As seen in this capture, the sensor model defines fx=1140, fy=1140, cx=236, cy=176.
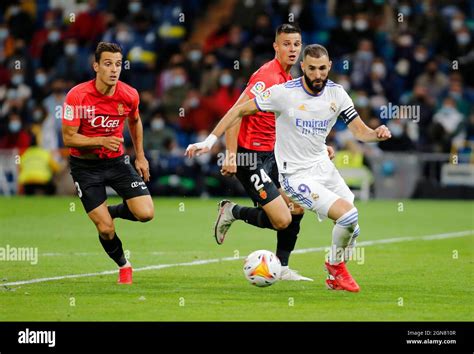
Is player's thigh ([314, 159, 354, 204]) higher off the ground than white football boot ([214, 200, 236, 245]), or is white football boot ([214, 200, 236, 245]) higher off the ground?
player's thigh ([314, 159, 354, 204])

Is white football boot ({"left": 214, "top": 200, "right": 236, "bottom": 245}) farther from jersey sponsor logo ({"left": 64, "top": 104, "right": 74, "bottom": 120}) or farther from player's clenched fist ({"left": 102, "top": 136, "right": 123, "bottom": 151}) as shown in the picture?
jersey sponsor logo ({"left": 64, "top": 104, "right": 74, "bottom": 120})

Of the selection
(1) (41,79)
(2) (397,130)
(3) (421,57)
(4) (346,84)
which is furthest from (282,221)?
(1) (41,79)

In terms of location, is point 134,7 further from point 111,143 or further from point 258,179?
point 111,143

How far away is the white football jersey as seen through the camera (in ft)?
36.7

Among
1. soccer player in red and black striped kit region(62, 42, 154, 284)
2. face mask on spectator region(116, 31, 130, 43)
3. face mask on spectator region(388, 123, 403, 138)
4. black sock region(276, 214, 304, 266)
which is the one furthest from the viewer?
face mask on spectator region(116, 31, 130, 43)

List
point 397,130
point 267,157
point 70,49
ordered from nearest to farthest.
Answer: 1. point 267,157
2. point 397,130
3. point 70,49

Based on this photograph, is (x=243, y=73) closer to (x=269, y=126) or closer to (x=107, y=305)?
(x=269, y=126)

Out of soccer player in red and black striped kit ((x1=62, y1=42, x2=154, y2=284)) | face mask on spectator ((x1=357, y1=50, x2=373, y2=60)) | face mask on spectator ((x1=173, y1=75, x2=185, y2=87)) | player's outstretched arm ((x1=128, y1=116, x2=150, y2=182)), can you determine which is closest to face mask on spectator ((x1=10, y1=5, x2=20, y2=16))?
face mask on spectator ((x1=173, y1=75, x2=185, y2=87))

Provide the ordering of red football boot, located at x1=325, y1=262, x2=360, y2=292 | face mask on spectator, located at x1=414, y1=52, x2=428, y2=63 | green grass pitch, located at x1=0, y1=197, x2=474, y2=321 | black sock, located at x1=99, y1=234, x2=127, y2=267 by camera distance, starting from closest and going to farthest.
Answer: green grass pitch, located at x1=0, y1=197, x2=474, y2=321
red football boot, located at x1=325, y1=262, x2=360, y2=292
black sock, located at x1=99, y1=234, x2=127, y2=267
face mask on spectator, located at x1=414, y1=52, x2=428, y2=63

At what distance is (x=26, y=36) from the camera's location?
29.8 metres

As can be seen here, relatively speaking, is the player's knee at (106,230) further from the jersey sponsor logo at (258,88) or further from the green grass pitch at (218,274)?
the jersey sponsor logo at (258,88)

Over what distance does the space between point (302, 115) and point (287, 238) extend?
162 cm

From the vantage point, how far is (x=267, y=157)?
12344 millimetres

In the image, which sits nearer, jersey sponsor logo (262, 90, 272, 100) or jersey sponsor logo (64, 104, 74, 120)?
jersey sponsor logo (262, 90, 272, 100)
